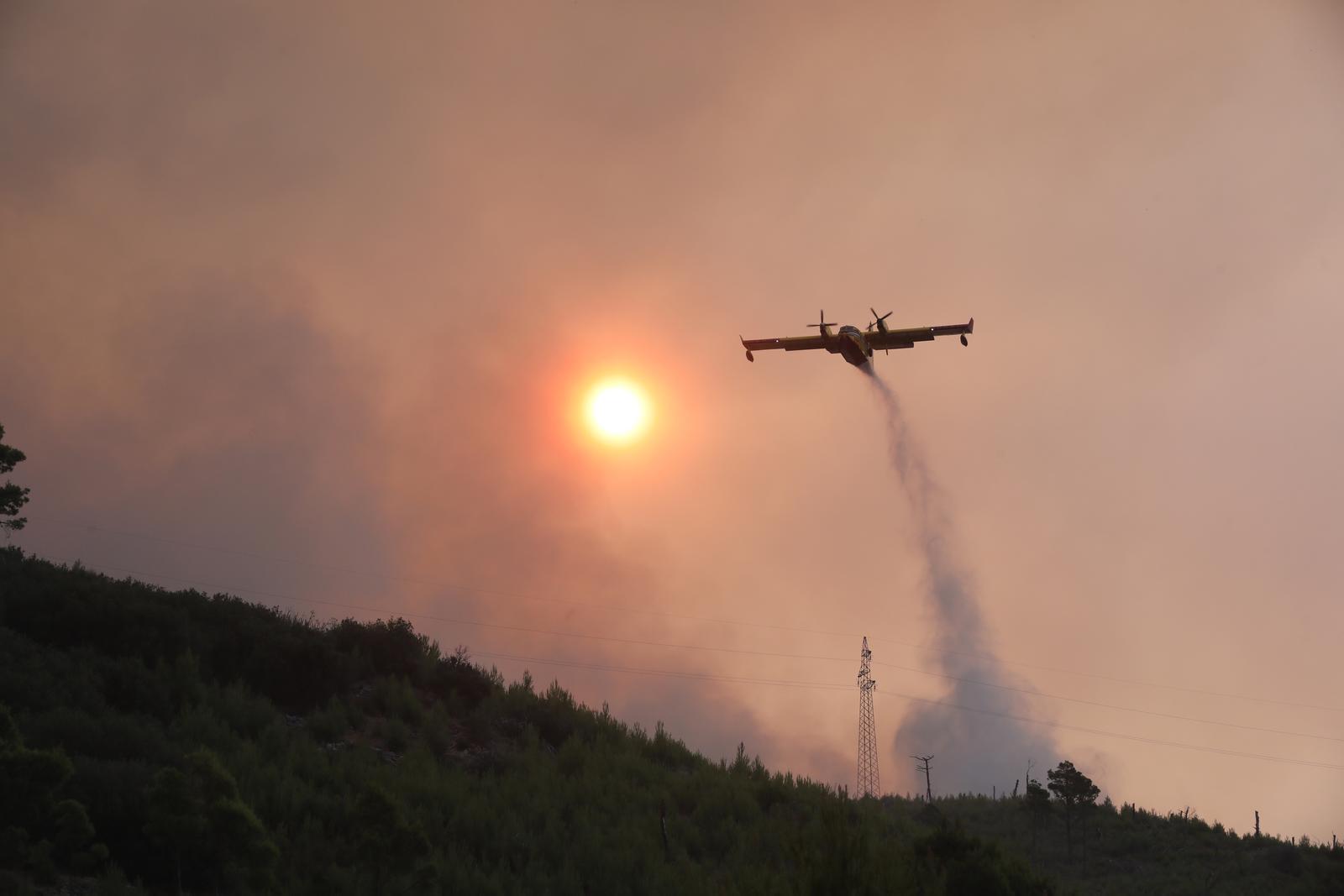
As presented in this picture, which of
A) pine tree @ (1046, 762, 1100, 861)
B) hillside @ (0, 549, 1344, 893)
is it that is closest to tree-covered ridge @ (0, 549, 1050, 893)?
hillside @ (0, 549, 1344, 893)

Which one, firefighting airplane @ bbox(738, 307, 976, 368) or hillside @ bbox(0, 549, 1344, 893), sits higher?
firefighting airplane @ bbox(738, 307, 976, 368)

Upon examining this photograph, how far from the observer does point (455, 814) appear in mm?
29172

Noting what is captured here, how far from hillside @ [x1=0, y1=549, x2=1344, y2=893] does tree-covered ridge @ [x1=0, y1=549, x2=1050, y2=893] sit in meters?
0.07

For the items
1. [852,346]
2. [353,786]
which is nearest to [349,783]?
[353,786]

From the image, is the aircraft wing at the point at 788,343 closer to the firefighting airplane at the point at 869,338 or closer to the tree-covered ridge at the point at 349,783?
the firefighting airplane at the point at 869,338

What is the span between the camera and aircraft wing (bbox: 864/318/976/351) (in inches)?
2328

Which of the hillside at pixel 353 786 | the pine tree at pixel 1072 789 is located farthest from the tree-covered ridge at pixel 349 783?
the pine tree at pixel 1072 789

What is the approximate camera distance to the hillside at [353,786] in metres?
20.9

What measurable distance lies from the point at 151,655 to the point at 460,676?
11.9 metres

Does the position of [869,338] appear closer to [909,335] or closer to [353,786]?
[909,335]

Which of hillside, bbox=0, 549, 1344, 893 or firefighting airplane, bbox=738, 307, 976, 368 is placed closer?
hillside, bbox=0, 549, 1344, 893

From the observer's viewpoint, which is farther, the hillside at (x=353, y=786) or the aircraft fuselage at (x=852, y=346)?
the aircraft fuselage at (x=852, y=346)

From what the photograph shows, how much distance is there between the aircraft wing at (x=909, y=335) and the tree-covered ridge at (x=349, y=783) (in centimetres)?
2677

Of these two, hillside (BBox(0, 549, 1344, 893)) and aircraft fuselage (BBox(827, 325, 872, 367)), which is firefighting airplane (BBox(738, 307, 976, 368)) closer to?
aircraft fuselage (BBox(827, 325, 872, 367))
